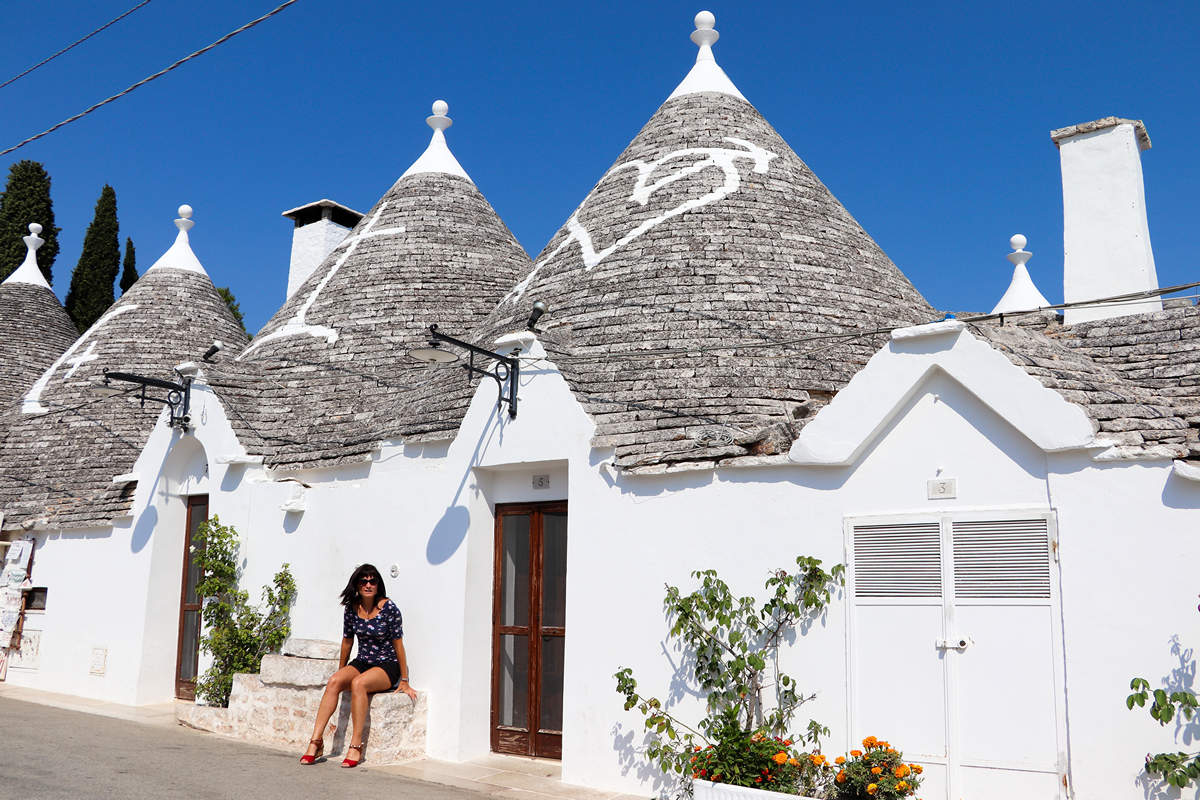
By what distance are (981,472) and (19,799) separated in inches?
255

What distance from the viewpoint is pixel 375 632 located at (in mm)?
8172

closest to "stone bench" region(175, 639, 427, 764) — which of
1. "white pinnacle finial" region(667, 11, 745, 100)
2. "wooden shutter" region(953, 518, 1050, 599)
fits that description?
"wooden shutter" region(953, 518, 1050, 599)

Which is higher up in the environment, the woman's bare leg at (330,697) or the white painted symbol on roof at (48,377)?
the white painted symbol on roof at (48,377)

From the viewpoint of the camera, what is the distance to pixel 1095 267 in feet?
30.0

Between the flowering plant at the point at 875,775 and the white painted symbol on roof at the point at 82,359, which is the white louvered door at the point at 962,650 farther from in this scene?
the white painted symbol on roof at the point at 82,359

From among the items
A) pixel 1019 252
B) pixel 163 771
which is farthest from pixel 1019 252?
pixel 163 771

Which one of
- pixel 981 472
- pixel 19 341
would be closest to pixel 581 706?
pixel 981 472

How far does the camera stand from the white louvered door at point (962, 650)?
223 inches

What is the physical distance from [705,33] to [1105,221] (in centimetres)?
624

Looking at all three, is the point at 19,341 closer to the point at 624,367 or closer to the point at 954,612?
the point at 624,367

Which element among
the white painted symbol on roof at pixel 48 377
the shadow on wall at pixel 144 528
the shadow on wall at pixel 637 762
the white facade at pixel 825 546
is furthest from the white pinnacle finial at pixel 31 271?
the shadow on wall at pixel 637 762

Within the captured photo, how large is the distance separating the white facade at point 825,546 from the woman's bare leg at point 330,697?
2.67 ft

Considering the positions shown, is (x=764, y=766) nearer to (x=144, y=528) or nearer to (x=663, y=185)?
(x=663, y=185)

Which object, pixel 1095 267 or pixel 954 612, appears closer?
pixel 954 612
